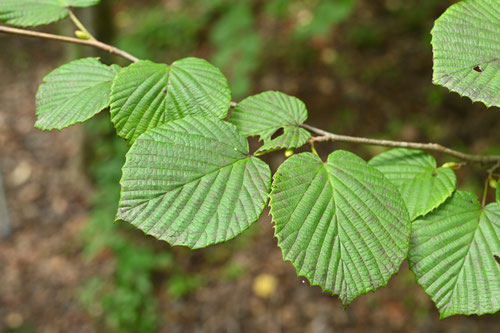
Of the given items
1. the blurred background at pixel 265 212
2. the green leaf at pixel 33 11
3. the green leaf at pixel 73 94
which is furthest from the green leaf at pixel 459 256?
the blurred background at pixel 265 212

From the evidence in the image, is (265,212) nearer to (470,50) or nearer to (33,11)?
(33,11)

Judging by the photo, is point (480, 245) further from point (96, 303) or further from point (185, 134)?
point (96, 303)

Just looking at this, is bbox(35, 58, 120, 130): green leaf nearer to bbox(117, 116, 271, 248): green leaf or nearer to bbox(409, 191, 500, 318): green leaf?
bbox(117, 116, 271, 248): green leaf

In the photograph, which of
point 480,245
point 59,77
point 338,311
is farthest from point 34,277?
point 480,245

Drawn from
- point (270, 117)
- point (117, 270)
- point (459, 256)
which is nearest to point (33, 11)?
point (270, 117)

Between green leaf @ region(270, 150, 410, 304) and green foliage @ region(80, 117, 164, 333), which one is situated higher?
green leaf @ region(270, 150, 410, 304)

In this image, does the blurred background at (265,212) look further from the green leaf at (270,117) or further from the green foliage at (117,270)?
the green leaf at (270,117)

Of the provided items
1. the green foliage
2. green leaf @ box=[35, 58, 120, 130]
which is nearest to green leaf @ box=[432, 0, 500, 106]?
green leaf @ box=[35, 58, 120, 130]
